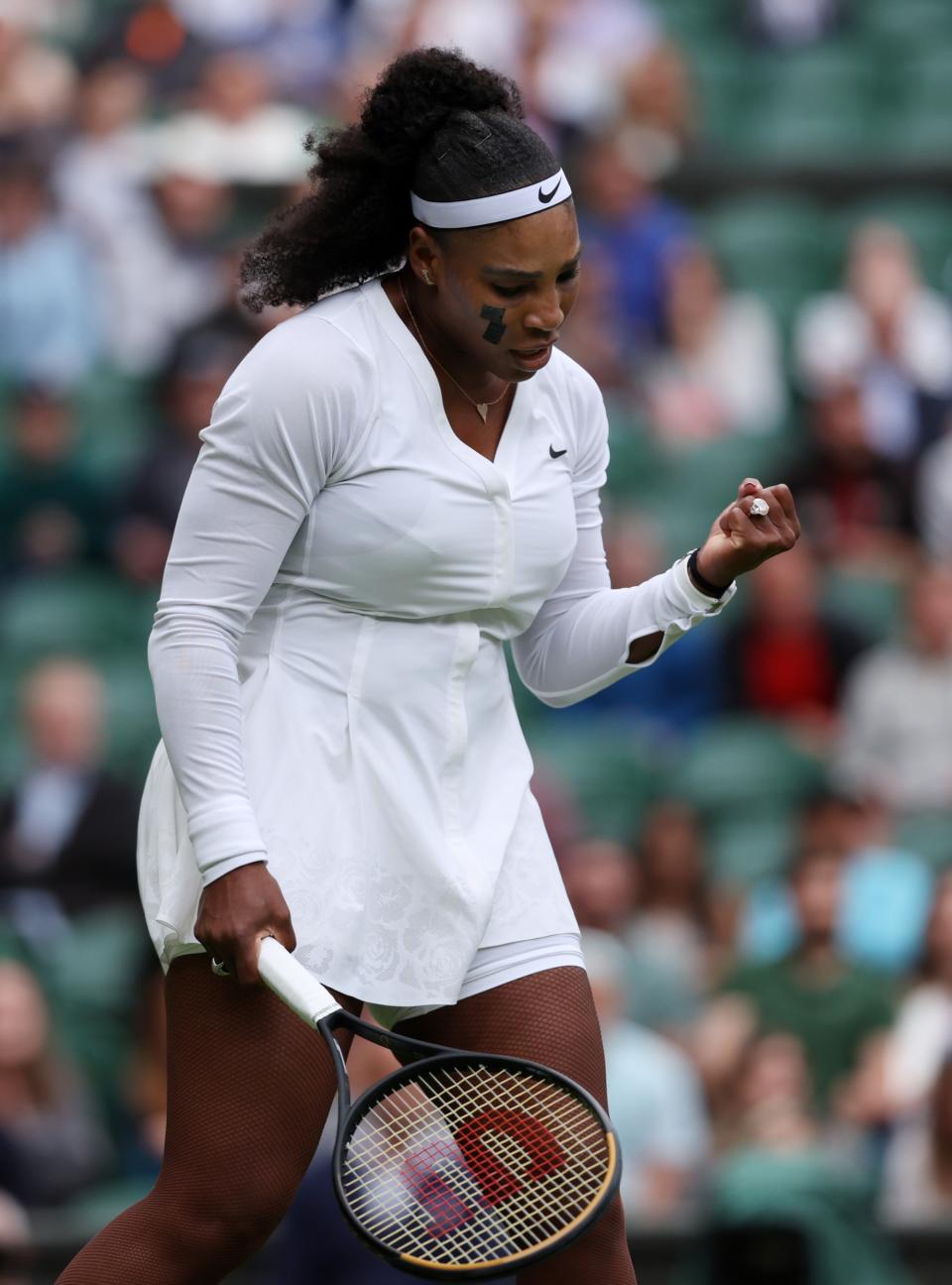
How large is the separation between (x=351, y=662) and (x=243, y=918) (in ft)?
1.16

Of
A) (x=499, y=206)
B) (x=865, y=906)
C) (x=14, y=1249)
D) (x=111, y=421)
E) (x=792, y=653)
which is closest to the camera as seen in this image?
(x=499, y=206)

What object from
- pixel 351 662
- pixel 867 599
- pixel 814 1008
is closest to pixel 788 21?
pixel 867 599

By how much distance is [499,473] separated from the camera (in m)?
2.85

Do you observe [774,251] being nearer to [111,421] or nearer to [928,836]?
[111,421]

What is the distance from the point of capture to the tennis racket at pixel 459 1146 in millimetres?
2561

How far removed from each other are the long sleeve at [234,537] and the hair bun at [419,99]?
26 centimetres

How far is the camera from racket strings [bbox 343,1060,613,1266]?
257cm

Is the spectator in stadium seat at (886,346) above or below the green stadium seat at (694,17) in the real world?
below

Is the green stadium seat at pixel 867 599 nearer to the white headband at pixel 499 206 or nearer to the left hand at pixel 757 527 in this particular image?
the left hand at pixel 757 527

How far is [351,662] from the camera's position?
2.83 meters

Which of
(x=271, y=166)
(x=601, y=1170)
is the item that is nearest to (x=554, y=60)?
(x=271, y=166)

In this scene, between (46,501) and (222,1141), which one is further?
(46,501)

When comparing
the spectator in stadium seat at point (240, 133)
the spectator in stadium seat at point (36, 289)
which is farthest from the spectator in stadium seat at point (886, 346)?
the spectator in stadium seat at point (36, 289)

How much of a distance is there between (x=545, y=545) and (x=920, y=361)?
5618 mm
